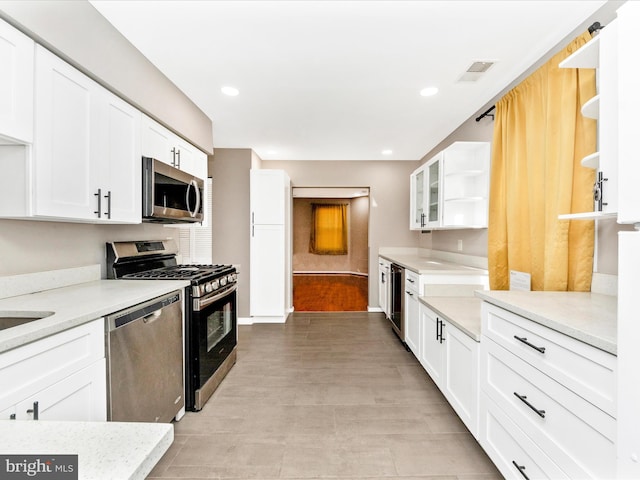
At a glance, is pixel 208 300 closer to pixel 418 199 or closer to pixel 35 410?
pixel 35 410

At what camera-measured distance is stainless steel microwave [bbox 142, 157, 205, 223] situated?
219 cm

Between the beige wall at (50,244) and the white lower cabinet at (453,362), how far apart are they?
2.44 m

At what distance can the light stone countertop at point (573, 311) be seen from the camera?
1.00 meters

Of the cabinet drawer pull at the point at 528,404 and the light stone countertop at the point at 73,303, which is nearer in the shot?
the light stone countertop at the point at 73,303

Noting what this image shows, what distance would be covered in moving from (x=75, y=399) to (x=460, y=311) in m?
2.23

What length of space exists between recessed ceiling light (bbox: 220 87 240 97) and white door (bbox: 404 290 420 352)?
2.45 meters

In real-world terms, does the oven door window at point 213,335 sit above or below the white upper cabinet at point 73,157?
below

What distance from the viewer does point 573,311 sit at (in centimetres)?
127

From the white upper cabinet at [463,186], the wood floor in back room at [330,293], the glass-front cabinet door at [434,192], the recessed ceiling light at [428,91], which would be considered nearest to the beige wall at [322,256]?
the wood floor in back room at [330,293]

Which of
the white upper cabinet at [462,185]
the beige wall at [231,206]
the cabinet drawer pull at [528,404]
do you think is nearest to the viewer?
the cabinet drawer pull at [528,404]

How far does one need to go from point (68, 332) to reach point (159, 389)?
31.9 inches

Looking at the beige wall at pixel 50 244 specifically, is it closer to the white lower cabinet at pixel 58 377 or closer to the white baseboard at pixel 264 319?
the white lower cabinet at pixel 58 377

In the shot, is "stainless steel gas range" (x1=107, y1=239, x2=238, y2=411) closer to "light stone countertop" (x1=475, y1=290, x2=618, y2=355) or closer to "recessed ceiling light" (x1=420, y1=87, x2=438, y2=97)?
"light stone countertop" (x1=475, y1=290, x2=618, y2=355)

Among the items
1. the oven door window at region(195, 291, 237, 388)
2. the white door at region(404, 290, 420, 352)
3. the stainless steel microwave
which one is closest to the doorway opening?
the white door at region(404, 290, 420, 352)
